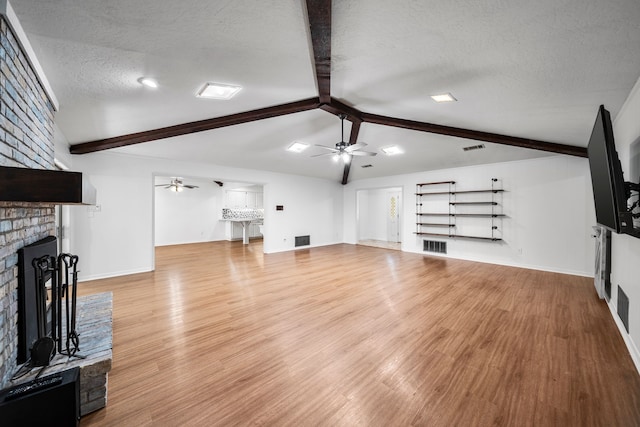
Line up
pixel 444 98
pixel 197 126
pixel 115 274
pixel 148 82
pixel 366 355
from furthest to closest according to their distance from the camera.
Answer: pixel 115 274, pixel 197 126, pixel 444 98, pixel 148 82, pixel 366 355

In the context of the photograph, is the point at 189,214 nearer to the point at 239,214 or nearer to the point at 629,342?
the point at 239,214

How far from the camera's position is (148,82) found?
2.46m

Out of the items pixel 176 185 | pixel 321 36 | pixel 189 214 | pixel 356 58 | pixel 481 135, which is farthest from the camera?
pixel 189 214

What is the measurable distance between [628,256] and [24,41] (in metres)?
5.41

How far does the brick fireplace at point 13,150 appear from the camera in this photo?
139 cm

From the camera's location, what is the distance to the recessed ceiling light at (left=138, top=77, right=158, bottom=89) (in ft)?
7.85

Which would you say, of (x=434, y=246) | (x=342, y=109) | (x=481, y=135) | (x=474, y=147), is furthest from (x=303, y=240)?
(x=481, y=135)

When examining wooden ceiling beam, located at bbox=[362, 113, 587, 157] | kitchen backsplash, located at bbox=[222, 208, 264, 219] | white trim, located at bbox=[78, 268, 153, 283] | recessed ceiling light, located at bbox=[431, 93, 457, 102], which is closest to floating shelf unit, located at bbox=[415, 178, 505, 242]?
wooden ceiling beam, located at bbox=[362, 113, 587, 157]

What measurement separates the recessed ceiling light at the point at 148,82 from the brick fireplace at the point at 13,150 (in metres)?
0.72

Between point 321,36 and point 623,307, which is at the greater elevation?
point 321,36

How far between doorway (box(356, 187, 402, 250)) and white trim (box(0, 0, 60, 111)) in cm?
811

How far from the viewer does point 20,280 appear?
1.67 m

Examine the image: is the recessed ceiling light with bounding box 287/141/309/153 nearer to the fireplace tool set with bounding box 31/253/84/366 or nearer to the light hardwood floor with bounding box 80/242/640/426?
the light hardwood floor with bounding box 80/242/640/426

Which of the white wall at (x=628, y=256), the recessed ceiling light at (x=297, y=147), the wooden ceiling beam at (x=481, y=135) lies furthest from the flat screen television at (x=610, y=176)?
the recessed ceiling light at (x=297, y=147)
